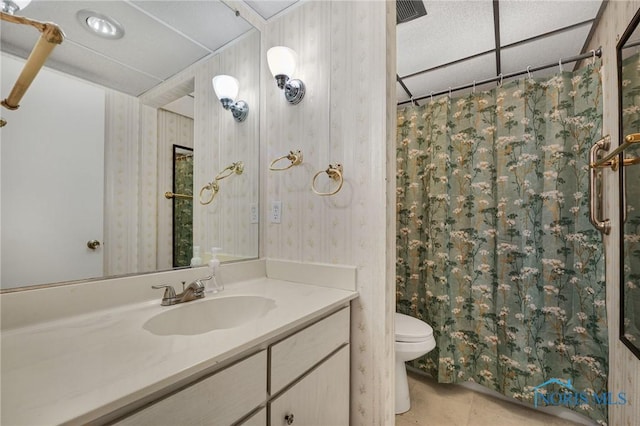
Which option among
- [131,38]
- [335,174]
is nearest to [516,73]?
[335,174]

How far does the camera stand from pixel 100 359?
1.93ft

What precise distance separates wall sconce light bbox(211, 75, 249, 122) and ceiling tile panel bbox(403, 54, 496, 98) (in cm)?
129

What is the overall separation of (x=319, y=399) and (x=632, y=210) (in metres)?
1.50

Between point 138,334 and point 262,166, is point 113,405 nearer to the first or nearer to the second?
point 138,334

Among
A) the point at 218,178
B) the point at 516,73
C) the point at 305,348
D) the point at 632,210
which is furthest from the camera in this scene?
the point at 516,73

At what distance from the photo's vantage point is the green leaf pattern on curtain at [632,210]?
1104 millimetres

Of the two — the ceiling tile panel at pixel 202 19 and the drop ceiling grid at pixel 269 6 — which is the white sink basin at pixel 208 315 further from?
the drop ceiling grid at pixel 269 6

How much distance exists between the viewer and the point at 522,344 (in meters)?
1.68

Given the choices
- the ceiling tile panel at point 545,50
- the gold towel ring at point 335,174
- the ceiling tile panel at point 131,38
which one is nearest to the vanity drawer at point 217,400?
the gold towel ring at point 335,174

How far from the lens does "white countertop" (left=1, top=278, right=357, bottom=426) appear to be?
17.4 inches

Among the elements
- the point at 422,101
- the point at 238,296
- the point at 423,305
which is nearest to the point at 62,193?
the point at 238,296

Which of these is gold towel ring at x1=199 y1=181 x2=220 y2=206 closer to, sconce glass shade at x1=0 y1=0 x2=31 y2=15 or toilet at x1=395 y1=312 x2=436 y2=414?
sconce glass shade at x1=0 y1=0 x2=31 y2=15

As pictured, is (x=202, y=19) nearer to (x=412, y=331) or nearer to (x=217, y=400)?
(x=217, y=400)

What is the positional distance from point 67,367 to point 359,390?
1.06 meters
